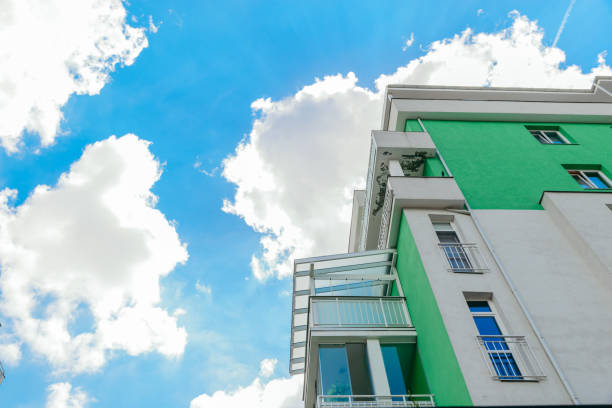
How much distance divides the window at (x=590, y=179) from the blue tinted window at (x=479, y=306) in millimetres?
7538

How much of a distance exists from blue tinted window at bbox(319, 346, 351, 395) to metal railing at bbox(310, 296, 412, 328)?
0.71 metres

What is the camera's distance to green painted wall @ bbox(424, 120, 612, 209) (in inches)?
516

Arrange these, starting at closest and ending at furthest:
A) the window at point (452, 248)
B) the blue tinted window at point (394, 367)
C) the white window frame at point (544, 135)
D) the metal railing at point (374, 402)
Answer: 1. the metal railing at point (374, 402)
2. the blue tinted window at point (394, 367)
3. the window at point (452, 248)
4. the white window frame at point (544, 135)

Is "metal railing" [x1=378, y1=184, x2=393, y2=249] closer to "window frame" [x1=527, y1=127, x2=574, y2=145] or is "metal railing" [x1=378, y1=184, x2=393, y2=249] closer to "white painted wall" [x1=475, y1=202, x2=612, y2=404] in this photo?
"white painted wall" [x1=475, y1=202, x2=612, y2=404]

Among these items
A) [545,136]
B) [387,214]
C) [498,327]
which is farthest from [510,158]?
[498,327]

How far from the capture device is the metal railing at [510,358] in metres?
7.82

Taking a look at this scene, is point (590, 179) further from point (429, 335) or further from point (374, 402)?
point (374, 402)

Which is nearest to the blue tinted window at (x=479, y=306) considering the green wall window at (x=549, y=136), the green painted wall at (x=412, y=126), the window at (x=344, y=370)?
the window at (x=344, y=370)

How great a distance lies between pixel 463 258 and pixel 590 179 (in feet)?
24.9

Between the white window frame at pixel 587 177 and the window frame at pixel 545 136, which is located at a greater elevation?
the window frame at pixel 545 136

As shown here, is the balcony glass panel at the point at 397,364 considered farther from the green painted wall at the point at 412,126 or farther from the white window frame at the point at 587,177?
the green painted wall at the point at 412,126

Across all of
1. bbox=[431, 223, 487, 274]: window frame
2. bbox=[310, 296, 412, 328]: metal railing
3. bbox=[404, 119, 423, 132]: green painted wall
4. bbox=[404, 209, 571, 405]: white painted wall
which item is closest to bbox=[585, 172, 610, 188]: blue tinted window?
bbox=[404, 209, 571, 405]: white painted wall

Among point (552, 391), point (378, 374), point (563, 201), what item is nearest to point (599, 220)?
point (563, 201)

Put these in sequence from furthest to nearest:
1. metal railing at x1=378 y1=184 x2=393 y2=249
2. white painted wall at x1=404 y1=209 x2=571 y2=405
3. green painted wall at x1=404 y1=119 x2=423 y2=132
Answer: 1. green painted wall at x1=404 y1=119 x2=423 y2=132
2. metal railing at x1=378 y1=184 x2=393 y2=249
3. white painted wall at x1=404 y1=209 x2=571 y2=405
